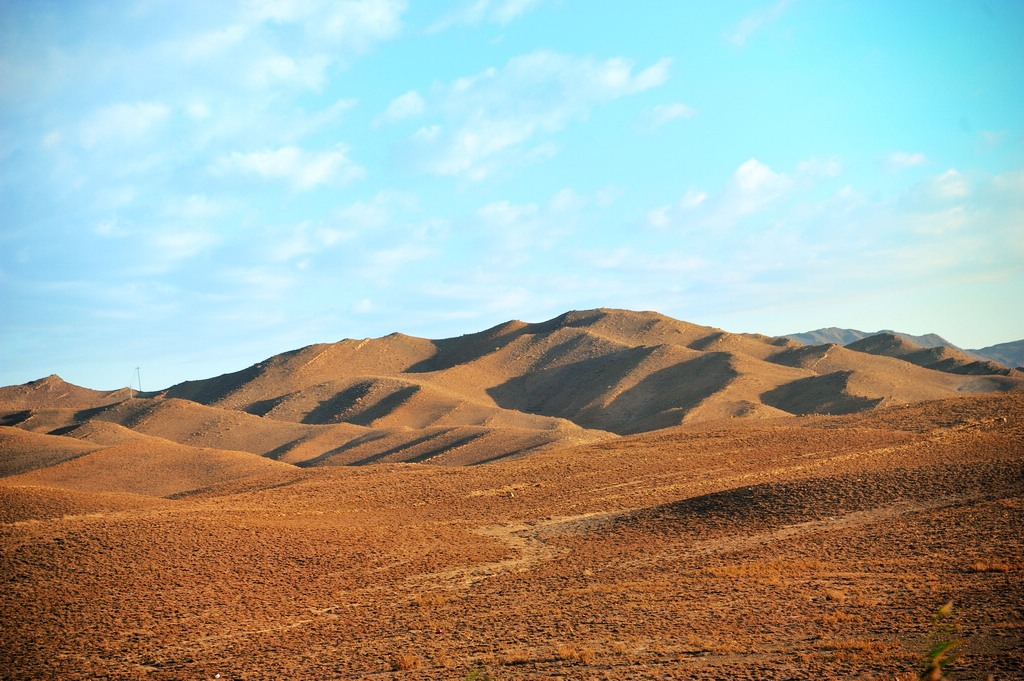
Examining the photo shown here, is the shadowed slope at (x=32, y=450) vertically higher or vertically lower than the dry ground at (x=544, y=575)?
higher

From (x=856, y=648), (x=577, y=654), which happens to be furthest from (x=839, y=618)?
(x=577, y=654)

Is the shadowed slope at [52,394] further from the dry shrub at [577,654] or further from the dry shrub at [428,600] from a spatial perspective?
the dry shrub at [577,654]

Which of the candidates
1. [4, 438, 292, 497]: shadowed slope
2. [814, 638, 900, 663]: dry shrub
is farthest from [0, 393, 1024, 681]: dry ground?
[4, 438, 292, 497]: shadowed slope

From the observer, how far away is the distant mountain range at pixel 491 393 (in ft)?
212

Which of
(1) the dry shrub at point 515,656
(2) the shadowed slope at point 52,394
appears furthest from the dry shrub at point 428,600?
(2) the shadowed slope at point 52,394

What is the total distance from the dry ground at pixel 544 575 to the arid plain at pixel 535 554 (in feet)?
0.34

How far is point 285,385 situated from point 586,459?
71.9m

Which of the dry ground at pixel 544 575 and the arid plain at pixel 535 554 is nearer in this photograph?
the dry ground at pixel 544 575

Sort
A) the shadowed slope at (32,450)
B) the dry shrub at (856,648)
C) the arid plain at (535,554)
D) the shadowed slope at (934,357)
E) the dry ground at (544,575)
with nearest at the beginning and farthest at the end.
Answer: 1. the dry shrub at (856,648)
2. the dry ground at (544,575)
3. the arid plain at (535,554)
4. the shadowed slope at (32,450)
5. the shadowed slope at (934,357)

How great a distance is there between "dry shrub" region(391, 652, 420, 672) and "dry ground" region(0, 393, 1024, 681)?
5 centimetres

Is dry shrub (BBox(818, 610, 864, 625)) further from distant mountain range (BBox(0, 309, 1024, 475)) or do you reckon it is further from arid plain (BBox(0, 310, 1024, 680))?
distant mountain range (BBox(0, 309, 1024, 475))

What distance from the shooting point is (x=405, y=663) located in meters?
14.9

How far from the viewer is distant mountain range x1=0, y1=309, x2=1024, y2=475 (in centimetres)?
6462

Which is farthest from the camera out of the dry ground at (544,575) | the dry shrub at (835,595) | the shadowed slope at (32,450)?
the shadowed slope at (32,450)
